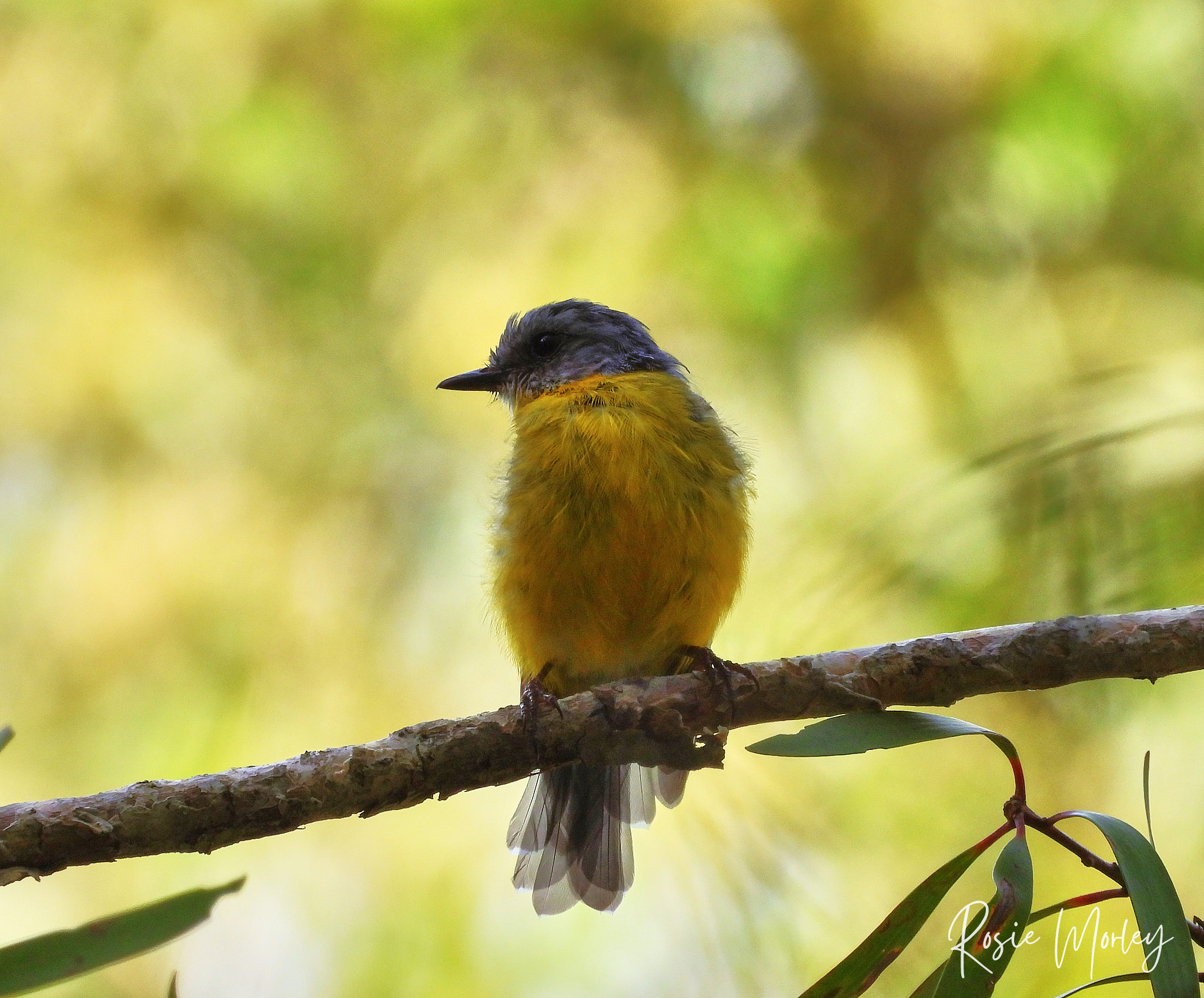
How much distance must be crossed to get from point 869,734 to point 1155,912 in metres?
0.41

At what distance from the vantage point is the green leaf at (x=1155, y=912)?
1.20 metres

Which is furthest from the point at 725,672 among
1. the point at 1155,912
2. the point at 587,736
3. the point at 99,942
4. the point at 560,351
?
the point at 560,351

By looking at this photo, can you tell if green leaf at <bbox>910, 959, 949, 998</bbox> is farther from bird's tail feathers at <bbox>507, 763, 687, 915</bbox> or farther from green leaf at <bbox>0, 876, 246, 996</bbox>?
bird's tail feathers at <bbox>507, 763, 687, 915</bbox>

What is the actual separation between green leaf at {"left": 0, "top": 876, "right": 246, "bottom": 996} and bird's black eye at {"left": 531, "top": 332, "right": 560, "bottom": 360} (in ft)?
6.71

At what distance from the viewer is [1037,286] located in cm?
344

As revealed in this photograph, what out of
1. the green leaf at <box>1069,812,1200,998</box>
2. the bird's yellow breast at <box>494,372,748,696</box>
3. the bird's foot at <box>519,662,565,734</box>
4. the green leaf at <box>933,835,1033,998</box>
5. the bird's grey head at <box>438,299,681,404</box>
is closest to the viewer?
the green leaf at <box>1069,812,1200,998</box>

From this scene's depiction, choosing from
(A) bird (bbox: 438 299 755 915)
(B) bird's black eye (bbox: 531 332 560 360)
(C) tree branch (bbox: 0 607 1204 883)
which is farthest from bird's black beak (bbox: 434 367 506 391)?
(C) tree branch (bbox: 0 607 1204 883)

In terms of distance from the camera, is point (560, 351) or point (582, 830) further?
point (560, 351)

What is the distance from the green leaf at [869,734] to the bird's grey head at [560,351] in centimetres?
143

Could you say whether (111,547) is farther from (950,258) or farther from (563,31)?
(950,258)

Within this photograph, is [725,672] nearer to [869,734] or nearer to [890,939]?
[869,734]

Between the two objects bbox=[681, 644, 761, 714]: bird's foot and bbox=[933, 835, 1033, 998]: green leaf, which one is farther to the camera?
bbox=[681, 644, 761, 714]: bird's foot

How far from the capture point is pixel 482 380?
3.00 m

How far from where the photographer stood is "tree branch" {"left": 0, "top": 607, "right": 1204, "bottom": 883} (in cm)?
146
